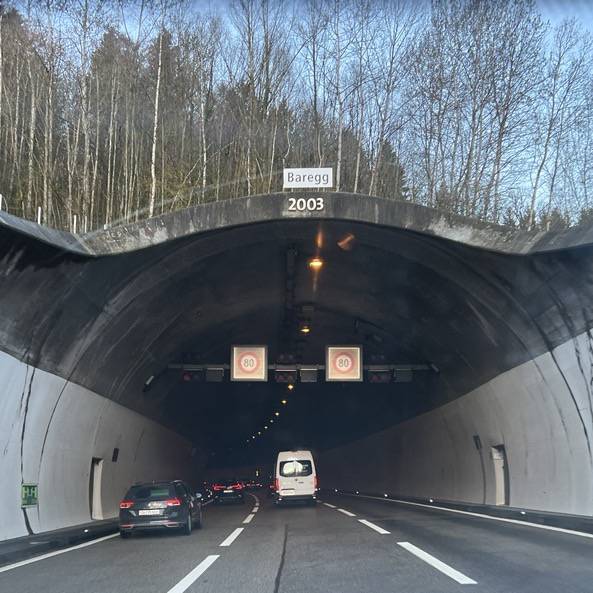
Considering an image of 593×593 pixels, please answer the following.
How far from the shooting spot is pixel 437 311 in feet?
81.6

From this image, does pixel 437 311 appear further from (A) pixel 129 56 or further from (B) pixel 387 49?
(A) pixel 129 56

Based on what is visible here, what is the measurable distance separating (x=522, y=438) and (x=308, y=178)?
10.9 metres

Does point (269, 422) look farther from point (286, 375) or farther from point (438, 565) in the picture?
point (438, 565)

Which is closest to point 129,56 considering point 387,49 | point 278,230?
point 387,49

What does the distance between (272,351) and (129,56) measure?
635 inches

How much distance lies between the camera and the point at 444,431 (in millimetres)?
34219

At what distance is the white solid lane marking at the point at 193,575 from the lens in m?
10.6

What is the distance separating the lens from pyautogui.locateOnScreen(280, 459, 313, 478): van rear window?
3628cm

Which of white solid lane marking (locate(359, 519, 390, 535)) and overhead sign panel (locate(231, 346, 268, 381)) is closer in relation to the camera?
white solid lane marking (locate(359, 519, 390, 535))

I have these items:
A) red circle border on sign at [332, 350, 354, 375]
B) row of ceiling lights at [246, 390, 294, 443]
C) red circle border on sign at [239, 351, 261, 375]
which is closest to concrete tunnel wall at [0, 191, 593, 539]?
red circle border on sign at [332, 350, 354, 375]

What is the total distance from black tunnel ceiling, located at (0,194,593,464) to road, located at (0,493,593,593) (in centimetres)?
507

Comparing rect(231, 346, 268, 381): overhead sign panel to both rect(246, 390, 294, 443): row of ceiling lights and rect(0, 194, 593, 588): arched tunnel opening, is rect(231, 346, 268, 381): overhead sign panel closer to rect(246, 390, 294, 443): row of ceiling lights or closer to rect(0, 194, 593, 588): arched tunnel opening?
rect(0, 194, 593, 588): arched tunnel opening

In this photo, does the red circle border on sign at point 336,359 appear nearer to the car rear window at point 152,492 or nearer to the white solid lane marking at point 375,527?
the white solid lane marking at point 375,527

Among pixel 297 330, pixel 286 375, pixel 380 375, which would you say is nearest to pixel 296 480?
pixel 286 375
